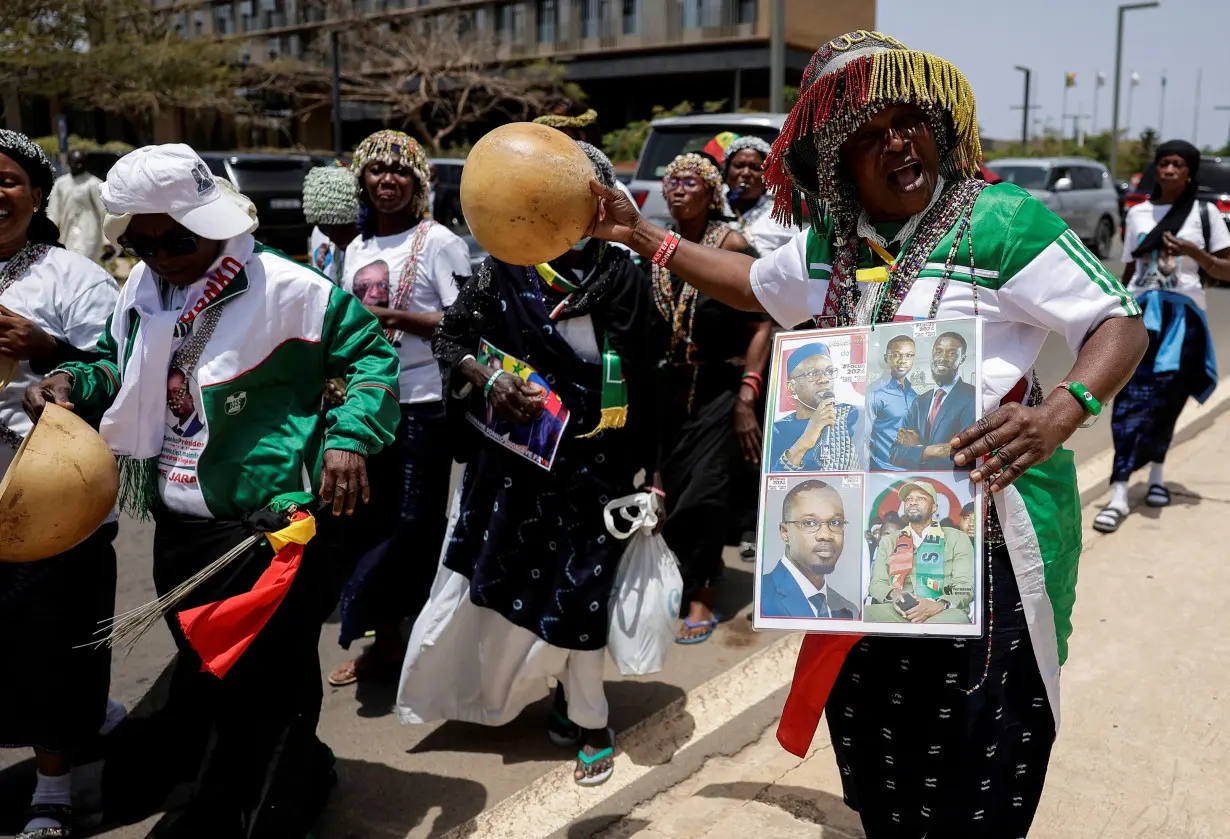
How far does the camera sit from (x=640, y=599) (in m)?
3.42

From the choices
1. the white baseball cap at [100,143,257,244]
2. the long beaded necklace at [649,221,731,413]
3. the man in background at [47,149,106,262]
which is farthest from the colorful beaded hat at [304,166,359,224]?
the man in background at [47,149,106,262]

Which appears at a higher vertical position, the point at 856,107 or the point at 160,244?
the point at 856,107

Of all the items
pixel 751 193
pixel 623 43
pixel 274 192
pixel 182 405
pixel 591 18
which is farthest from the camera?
pixel 591 18

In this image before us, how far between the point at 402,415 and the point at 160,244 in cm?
169

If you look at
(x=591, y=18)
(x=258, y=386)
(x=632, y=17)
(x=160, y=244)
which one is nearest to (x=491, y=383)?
(x=258, y=386)

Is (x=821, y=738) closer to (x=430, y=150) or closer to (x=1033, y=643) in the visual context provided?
(x=1033, y=643)

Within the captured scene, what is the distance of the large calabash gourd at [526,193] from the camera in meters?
2.21

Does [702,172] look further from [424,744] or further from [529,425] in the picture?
[424,744]

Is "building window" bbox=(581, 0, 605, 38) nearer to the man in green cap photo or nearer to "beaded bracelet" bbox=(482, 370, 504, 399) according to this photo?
"beaded bracelet" bbox=(482, 370, 504, 399)

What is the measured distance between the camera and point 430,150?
32188 mm

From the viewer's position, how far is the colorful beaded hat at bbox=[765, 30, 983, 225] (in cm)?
205

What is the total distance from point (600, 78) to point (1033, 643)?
39785mm

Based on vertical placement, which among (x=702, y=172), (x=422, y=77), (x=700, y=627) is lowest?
(x=700, y=627)

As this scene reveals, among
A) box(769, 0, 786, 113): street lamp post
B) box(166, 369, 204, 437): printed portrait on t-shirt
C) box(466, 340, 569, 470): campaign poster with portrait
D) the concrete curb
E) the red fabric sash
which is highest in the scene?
box(769, 0, 786, 113): street lamp post
